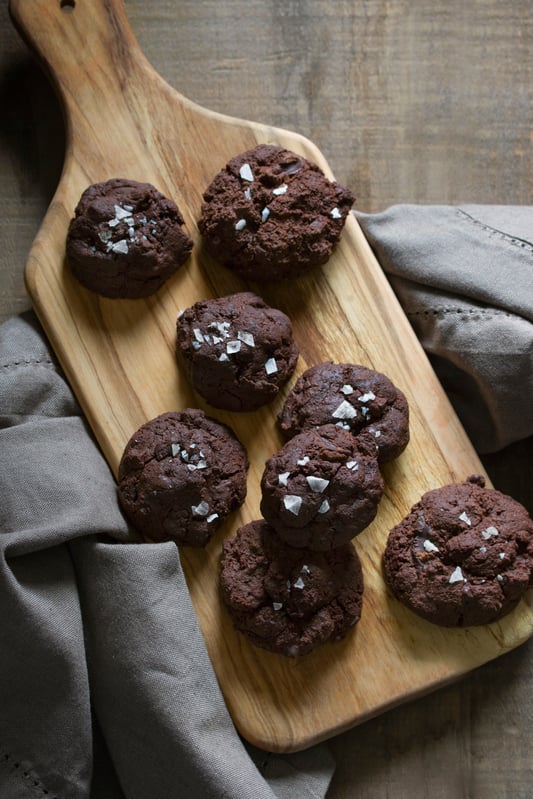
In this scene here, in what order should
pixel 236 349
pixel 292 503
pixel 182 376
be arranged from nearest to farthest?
1. pixel 292 503
2. pixel 236 349
3. pixel 182 376

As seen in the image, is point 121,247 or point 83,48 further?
point 83,48

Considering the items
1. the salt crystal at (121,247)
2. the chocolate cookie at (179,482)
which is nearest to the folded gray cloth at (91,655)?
the chocolate cookie at (179,482)

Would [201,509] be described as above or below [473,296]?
below

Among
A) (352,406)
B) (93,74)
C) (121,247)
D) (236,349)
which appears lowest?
(352,406)

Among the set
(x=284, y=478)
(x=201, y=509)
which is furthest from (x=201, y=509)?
(x=284, y=478)

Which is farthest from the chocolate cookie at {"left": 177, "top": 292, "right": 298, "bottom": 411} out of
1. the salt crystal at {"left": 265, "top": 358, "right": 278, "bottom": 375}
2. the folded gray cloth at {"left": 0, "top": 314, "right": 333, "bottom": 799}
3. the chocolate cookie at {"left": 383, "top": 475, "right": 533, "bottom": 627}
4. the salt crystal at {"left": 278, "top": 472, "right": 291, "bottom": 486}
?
the chocolate cookie at {"left": 383, "top": 475, "right": 533, "bottom": 627}

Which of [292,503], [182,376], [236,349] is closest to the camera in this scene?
[292,503]

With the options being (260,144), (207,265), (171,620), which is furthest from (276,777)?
(260,144)

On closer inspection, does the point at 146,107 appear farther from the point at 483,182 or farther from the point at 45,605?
the point at 45,605

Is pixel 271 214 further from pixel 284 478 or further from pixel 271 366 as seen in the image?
pixel 284 478
